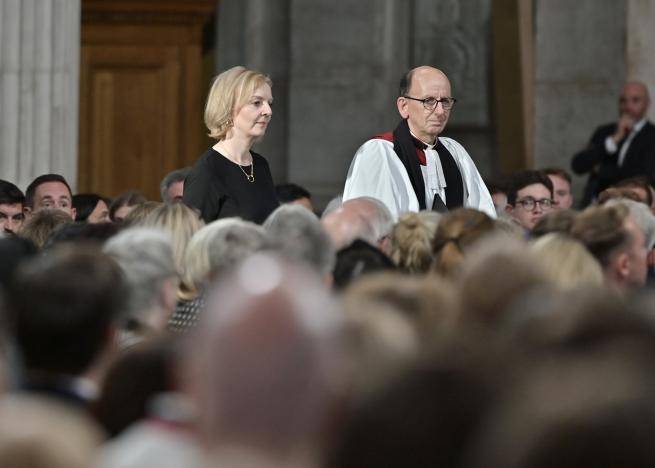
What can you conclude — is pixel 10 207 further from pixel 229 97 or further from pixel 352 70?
pixel 352 70

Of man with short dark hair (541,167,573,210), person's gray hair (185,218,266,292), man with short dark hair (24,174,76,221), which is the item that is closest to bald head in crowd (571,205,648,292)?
person's gray hair (185,218,266,292)

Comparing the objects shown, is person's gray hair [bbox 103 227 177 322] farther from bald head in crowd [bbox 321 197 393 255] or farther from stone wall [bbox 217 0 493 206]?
stone wall [bbox 217 0 493 206]

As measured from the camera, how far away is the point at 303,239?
6094mm

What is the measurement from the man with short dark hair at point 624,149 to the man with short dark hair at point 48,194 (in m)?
4.38

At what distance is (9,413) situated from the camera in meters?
2.74

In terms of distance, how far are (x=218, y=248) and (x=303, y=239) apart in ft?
0.95

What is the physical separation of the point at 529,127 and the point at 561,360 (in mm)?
11888

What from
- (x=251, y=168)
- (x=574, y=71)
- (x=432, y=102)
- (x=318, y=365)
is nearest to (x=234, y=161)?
(x=251, y=168)

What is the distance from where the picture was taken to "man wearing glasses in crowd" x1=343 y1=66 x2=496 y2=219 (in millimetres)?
9188

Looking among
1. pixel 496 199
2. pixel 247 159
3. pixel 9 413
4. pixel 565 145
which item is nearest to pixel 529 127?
pixel 565 145

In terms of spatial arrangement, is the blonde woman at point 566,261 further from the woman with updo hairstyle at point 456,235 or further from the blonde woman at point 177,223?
the blonde woman at point 177,223

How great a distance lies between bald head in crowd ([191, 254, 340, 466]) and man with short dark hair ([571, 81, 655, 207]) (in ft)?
33.9

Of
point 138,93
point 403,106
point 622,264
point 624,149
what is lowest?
point 622,264

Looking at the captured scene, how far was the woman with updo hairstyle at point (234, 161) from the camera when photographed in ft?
28.3
